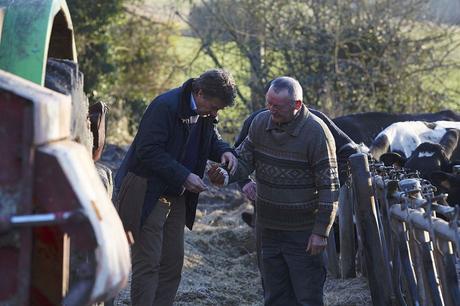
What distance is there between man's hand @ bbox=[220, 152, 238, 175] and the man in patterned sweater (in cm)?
7

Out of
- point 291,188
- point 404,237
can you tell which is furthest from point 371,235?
point 291,188

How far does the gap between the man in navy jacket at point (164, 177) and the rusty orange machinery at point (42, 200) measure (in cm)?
286

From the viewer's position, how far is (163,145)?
6027mm

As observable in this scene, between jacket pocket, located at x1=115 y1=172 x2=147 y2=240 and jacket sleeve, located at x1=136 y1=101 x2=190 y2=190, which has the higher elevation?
jacket sleeve, located at x1=136 y1=101 x2=190 y2=190

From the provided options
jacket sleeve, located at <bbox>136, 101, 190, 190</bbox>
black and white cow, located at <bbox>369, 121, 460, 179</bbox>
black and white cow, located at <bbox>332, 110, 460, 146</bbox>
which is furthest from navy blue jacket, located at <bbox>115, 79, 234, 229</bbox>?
black and white cow, located at <bbox>332, 110, 460, 146</bbox>

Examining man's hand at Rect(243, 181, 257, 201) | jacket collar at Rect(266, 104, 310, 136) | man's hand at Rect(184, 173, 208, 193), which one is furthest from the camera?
man's hand at Rect(243, 181, 257, 201)

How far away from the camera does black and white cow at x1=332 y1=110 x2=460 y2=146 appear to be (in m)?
12.5

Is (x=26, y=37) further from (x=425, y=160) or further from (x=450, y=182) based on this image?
(x=425, y=160)

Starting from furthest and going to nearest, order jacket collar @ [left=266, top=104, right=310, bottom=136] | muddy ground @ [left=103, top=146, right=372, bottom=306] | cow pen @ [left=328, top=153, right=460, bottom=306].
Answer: muddy ground @ [left=103, top=146, right=372, bottom=306]
jacket collar @ [left=266, top=104, right=310, bottom=136]
cow pen @ [left=328, top=153, right=460, bottom=306]

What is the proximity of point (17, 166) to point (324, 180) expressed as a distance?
333cm

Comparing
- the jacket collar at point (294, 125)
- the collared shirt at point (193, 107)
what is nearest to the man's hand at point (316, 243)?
the jacket collar at point (294, 125)

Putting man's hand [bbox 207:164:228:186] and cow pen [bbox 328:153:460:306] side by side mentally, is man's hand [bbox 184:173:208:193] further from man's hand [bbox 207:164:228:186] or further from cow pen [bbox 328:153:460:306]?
cow pen [bbox 328:153:460:306]

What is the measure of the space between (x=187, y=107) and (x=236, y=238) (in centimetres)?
516

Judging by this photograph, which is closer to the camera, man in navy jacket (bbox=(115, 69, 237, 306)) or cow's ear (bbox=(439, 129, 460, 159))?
man in navy jacket (bbox=(115, 69, 237, 306))
